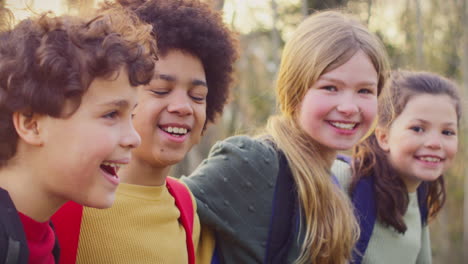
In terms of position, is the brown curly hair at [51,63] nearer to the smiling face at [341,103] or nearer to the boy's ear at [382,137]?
the smiling face at [341,103]

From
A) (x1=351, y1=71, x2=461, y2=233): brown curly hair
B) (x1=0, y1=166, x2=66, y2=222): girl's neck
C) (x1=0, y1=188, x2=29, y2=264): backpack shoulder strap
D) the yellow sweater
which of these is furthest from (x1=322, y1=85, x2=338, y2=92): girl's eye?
(x1=0, y1=188, x2=29, y2=264): backpack shoulder strap

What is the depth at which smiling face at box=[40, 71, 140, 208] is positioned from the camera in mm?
1743

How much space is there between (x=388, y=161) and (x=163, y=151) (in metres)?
1.73

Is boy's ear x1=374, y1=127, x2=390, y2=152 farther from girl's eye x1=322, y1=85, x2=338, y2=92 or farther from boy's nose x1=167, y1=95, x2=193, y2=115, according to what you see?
boy's nose x1=167, y1=95, x2=193, y2=115

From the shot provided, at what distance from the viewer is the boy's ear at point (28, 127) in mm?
1719

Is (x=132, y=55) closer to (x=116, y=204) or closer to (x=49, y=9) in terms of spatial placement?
(x=49, y=9)

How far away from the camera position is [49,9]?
72.9 inches

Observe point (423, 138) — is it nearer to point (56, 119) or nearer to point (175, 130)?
point (175, 130)

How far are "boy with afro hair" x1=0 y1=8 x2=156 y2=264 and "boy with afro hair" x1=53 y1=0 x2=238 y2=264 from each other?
1.25 ft

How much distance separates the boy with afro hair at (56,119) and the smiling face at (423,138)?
2.14m

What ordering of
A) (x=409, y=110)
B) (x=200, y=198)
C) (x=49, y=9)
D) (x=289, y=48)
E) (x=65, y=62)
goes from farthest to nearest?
(x=409, y=110)
(x=289, y=48)
(x=200, y=198)
(x=49, y=9)
(x=65, y=62)

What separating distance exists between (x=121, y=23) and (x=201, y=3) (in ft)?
2.53

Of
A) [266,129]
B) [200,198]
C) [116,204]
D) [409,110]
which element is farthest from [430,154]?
[116,204]

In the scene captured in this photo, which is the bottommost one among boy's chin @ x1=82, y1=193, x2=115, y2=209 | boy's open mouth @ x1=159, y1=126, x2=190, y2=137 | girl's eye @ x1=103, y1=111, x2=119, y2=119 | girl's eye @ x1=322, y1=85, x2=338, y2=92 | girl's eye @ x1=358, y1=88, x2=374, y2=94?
boy's chin @ x1=82, y1=193, x2=115, y2=209
